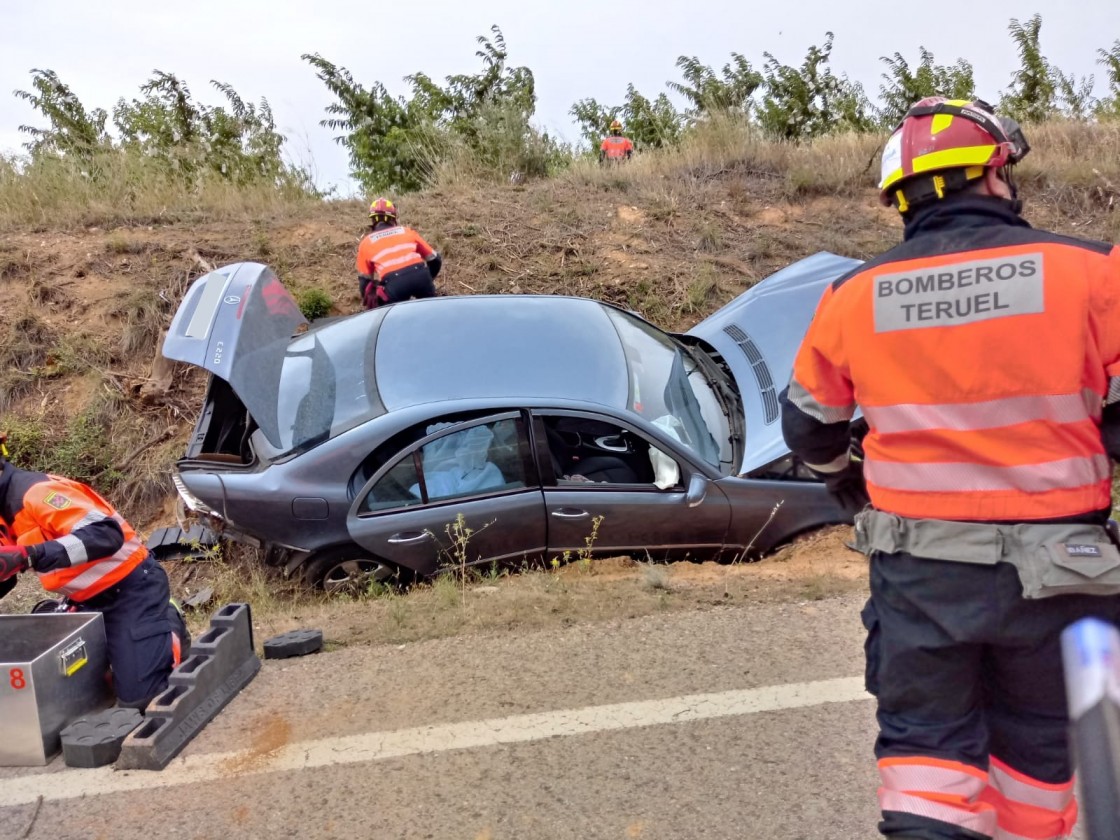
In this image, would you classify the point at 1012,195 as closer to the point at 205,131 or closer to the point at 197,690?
the point at 197,690

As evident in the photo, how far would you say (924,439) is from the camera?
193 centimetres

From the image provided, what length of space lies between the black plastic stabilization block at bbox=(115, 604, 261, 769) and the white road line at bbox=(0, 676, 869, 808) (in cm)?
7

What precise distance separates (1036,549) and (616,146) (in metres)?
11.9

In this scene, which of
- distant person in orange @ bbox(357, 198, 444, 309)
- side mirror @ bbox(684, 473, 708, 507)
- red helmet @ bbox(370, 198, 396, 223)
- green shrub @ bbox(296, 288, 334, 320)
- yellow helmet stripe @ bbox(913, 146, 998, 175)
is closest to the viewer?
yellow helmet stripe @ bbox(913, 146, 998, 175)

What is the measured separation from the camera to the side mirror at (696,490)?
15.3 ft

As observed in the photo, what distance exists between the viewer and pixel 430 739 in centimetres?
305

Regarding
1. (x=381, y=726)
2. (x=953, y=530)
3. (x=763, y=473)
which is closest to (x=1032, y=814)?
(x=953, y=530)

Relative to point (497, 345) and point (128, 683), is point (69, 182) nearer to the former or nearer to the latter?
point (497, 345)

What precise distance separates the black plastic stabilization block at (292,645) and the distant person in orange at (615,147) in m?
9.13

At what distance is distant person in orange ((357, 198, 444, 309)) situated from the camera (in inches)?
299

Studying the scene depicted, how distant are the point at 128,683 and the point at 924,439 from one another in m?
2.99

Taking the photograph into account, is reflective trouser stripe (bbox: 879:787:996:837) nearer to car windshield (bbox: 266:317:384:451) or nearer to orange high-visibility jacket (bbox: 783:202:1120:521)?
orange high-visibility jacket (bbox: 783:202:1120:521)

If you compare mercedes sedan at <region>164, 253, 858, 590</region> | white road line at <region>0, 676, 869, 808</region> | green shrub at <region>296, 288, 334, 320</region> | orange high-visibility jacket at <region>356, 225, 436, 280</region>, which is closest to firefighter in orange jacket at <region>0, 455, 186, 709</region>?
white road line at <region>0, 676, 869, 808</region>

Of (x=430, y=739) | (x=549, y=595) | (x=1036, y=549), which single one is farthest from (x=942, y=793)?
(x=549, y=595)
